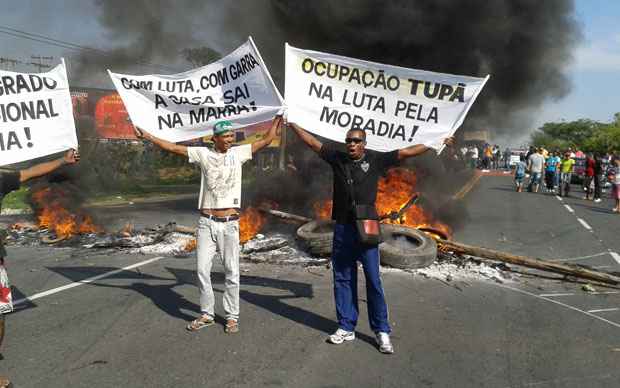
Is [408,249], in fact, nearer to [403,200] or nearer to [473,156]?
[403,200]

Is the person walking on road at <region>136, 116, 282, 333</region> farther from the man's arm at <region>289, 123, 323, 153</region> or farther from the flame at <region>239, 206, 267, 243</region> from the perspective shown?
the flame at <region>239, 206, 267, 243</region>

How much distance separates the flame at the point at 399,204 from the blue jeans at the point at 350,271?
190 inches

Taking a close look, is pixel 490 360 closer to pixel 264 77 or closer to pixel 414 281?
pixel 414 281

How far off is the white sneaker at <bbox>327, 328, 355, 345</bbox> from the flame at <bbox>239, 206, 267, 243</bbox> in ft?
17.5

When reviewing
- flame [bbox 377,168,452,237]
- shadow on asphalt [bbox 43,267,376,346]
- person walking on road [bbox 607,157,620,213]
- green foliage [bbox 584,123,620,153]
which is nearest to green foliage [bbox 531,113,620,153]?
green foliage [bbox 584,123,620,153]

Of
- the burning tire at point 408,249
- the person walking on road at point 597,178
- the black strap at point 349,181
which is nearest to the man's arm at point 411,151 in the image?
the black strap at point 349,181

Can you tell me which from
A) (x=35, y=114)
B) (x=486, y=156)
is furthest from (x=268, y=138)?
(x=486, y=156)

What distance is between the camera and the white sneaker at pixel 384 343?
176 inches

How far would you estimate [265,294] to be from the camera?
6.36 meters

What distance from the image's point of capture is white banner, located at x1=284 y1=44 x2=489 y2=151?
6.11 meters

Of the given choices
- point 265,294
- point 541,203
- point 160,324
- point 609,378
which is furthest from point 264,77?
point 541,203

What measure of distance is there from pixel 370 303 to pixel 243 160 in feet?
5.71

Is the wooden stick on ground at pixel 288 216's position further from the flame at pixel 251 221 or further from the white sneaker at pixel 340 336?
the white sneaker at pixel 340 336

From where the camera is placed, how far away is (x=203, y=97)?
6465mm
